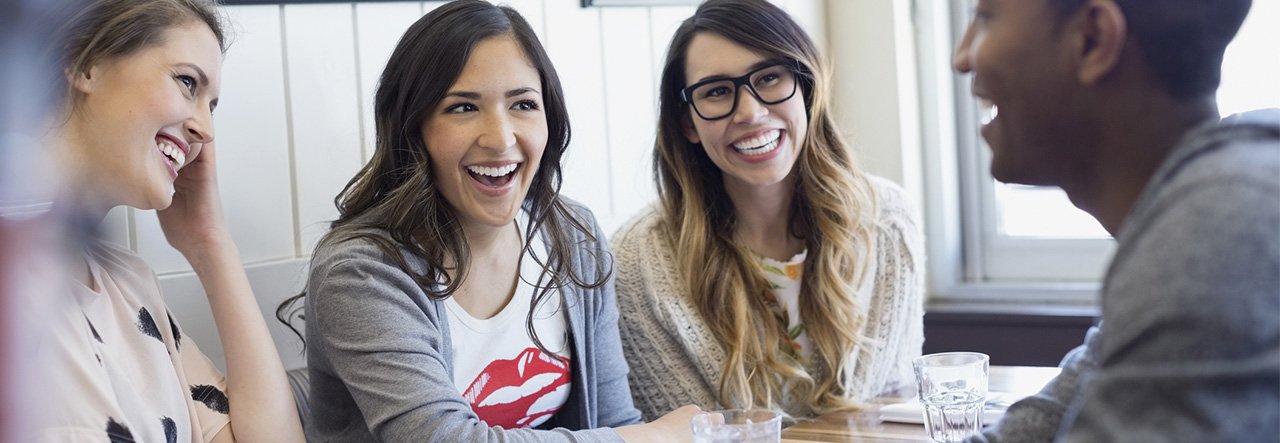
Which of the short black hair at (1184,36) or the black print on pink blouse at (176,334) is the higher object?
the short black hair at (1184,36)

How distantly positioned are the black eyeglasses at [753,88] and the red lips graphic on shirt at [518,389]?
1.90 ft

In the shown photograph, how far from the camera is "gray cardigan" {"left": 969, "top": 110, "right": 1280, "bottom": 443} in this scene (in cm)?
42

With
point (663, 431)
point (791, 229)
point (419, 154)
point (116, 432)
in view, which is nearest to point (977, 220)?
point (791, 229)

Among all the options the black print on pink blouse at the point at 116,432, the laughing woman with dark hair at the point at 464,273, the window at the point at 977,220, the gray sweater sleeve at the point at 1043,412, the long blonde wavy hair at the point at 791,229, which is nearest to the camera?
the gray sweater sleeve at the point at 1043,412

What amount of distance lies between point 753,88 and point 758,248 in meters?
0.33

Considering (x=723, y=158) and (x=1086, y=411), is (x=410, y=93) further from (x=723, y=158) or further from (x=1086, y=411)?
(x=1086, y=411)

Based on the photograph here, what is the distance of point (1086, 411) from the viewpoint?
1.52 ft

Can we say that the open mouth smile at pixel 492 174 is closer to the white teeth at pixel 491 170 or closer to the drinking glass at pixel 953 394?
the white teeth at pixel 491 170

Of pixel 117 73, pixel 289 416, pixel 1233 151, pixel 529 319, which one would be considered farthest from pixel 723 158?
pixel 1233 151

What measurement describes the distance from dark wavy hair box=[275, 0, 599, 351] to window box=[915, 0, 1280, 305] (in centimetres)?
161

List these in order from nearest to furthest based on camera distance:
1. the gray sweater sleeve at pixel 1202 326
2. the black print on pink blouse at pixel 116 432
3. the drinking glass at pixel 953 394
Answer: the gray sweater sleeve at pixel 1202 326, the black print on pink blouse at pixel 116 432, the drinking glass at pixel 953 394

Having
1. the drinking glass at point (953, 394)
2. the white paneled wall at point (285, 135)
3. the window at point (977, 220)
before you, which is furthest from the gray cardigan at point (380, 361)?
the window at point (977, 220)

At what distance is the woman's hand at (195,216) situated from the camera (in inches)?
54.6

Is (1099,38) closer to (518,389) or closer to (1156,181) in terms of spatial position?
(1156,181)
